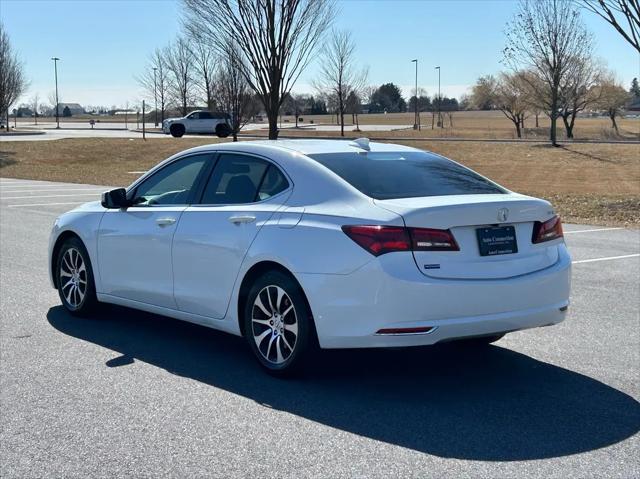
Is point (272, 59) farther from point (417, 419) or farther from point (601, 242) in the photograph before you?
point (417, 419)

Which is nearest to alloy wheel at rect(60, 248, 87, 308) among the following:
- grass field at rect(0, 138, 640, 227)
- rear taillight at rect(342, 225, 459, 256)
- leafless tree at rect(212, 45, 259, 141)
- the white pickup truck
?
rear taillight at rect(342, 225, 459, 256)

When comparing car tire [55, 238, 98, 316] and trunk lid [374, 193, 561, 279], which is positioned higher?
trunk lid [374, 193, 561, 279]

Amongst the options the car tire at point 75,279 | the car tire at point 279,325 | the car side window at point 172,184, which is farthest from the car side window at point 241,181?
the car tire at point 75,279

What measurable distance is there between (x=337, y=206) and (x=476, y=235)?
2.91 feet

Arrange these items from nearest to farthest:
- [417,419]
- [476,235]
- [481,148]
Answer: [417,419] < [476,235] < [481,148]

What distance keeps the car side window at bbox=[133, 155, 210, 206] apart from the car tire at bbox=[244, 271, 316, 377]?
125 centimetres

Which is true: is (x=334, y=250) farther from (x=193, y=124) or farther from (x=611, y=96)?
(x=611, y=96)

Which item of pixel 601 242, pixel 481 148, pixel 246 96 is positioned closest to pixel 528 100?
pixel 481 148

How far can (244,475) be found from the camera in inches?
160

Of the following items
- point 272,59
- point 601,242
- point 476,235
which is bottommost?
point 601,242

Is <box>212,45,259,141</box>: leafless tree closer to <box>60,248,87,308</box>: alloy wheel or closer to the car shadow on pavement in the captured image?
<box>60,248,87,308</box>: alloy wheel

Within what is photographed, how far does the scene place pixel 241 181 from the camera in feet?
20.3

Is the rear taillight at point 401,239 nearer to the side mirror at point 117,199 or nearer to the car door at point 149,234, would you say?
the car door at point 149,234

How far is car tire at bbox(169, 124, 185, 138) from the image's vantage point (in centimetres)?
A: 5200
